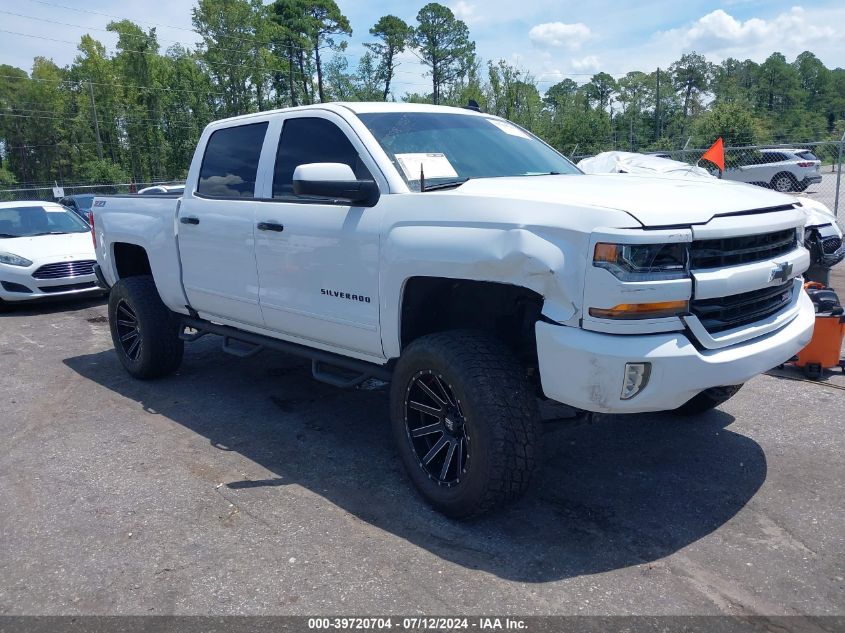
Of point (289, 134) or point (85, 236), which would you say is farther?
point (85, 236)

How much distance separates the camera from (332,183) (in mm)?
3553

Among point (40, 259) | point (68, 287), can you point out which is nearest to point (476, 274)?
point (68, 287)

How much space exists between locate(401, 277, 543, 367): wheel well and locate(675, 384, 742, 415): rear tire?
1.35 m

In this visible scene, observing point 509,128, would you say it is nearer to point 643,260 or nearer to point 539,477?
point 643,260

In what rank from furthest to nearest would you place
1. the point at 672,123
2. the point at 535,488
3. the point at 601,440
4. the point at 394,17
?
the point at 394,17 < the point at 672,123 < the point at 601,440 < the point at 535,488

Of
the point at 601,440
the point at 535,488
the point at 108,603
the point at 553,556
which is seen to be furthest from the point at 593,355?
the point at 108,603

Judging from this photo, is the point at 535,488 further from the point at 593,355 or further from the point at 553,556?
the point at 593,355

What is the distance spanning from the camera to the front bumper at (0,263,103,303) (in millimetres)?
9695

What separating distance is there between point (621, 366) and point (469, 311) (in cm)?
123

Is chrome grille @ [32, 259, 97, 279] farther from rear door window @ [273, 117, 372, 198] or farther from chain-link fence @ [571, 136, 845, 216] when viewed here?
chain-link fence @ [571, 136, 845, 216]

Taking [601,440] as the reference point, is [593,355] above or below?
above

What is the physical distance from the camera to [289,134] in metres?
4.46

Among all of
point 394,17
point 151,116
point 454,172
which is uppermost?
point 394,17

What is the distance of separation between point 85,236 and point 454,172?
8.92m
